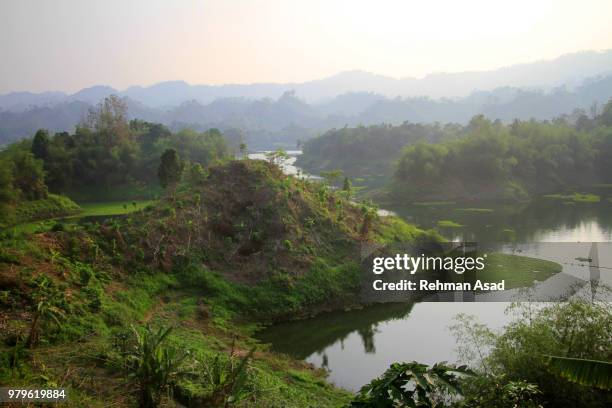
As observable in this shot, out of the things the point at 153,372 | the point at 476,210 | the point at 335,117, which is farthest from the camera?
the point at 335,117

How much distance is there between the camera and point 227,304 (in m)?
18.0

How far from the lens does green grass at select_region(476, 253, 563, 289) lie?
22.1m

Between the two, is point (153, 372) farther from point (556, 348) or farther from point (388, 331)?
point (388, 331)

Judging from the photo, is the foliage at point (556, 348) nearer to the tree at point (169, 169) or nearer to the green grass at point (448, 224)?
the tree at point (169, 169)

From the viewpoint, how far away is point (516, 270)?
23.3 metres

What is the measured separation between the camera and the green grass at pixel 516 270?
22.1 meters

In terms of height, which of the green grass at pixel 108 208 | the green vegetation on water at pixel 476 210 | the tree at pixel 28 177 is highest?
the tree at pixel 28 177

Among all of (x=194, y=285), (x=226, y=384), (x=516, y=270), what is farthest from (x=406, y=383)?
(x=516, y=270)

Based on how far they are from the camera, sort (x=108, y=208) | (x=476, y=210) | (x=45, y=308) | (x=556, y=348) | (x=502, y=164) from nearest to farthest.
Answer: (x=556, y=348)
(x=45, y=308)
(x=108, y=208)
(x=476, y=210)
(x=502, y=164)

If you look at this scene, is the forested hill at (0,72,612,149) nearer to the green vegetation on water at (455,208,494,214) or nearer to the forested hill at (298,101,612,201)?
the forested hill at (298,101,612,201)

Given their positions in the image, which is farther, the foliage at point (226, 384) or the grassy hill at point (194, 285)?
the grassy hill at point (194, 285)

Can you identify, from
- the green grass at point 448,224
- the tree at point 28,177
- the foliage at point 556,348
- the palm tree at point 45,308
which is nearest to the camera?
the foliage at point 556,348

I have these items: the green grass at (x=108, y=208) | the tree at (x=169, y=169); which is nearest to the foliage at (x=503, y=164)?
the green grass at (x=108, y=208)

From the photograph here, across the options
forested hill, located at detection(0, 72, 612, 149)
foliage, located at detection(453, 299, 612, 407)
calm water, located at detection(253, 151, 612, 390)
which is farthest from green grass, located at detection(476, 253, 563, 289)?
forested hill, located at detection(0, 72, 612, 149)
